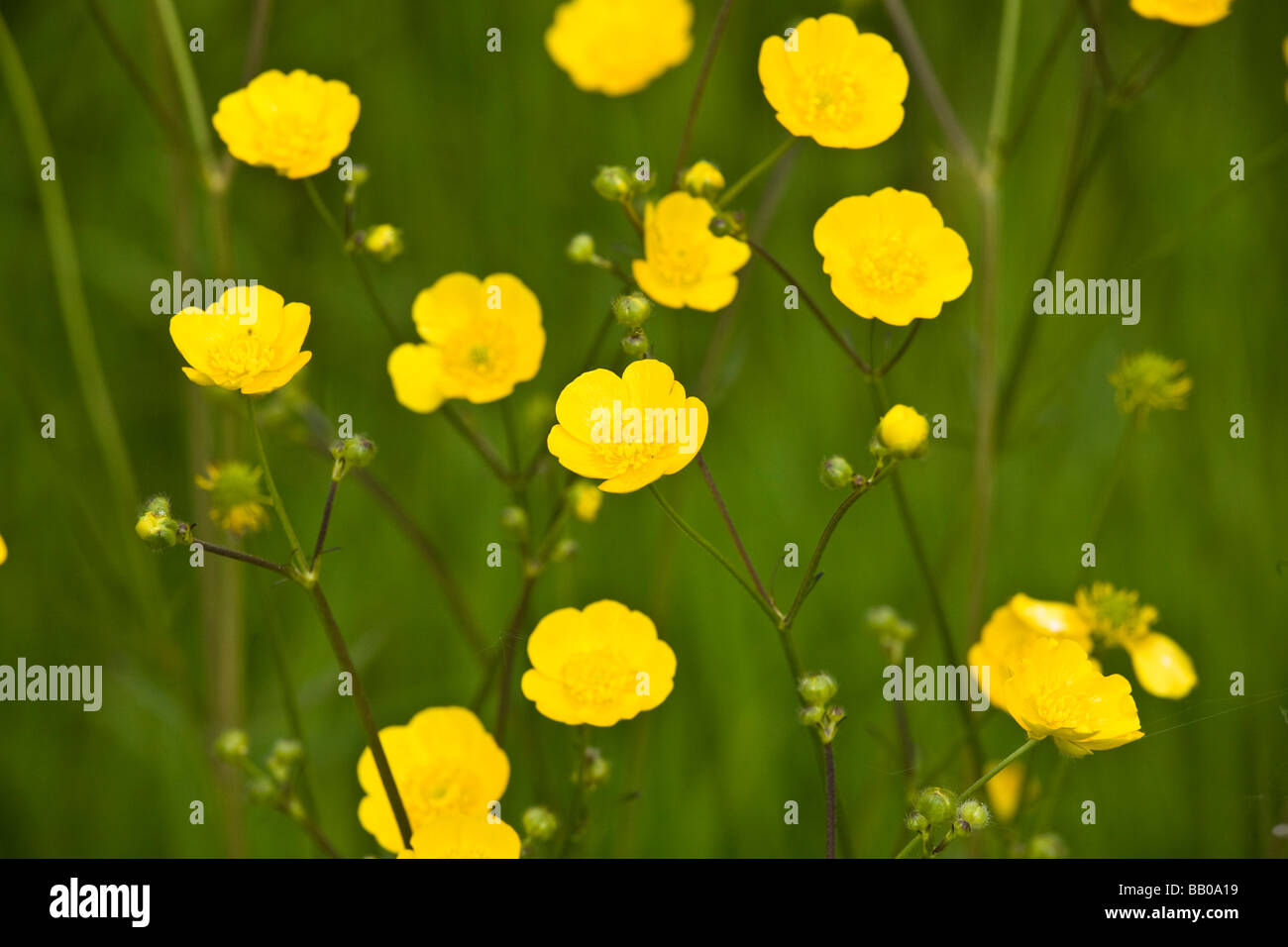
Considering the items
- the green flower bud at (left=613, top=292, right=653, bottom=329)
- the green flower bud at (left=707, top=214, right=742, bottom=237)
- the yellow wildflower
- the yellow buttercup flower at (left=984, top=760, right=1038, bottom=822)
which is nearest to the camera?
the green flower bud at (left=613, top=292, right=653, bottom=329)

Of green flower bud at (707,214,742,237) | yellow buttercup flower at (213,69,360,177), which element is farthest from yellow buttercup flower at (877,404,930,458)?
yellow buttercup flower at (213,69,360,177)

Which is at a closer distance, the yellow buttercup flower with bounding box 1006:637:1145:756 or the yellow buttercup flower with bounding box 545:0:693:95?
the yellow buttercup flower with bounding box 1006:637:1145:756

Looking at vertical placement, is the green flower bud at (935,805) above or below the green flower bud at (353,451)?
below

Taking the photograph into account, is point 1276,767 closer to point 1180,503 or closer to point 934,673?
point 934,673

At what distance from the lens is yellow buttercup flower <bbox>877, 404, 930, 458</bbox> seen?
102 centimetres

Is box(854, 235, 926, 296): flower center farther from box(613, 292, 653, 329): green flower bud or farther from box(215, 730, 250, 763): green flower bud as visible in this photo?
box(215, 730, 250, 763): green flower bud

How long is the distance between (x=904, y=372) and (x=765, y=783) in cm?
91

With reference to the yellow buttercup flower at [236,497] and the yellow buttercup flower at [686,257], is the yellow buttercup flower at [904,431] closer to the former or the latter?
the yellow buttercup flower at [686,257]

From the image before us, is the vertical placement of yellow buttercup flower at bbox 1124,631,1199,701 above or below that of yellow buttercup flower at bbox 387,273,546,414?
below

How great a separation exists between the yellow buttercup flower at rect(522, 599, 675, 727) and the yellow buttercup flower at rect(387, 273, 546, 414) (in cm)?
32

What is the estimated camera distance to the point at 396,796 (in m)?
1.08

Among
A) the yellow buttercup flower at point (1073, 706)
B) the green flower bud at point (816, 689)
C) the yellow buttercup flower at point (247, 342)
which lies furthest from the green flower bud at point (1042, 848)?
the yellow buttercup flower at point (247, 342)

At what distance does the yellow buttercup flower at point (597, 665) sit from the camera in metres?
1.15

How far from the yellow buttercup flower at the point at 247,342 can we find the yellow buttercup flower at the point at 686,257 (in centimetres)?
40
